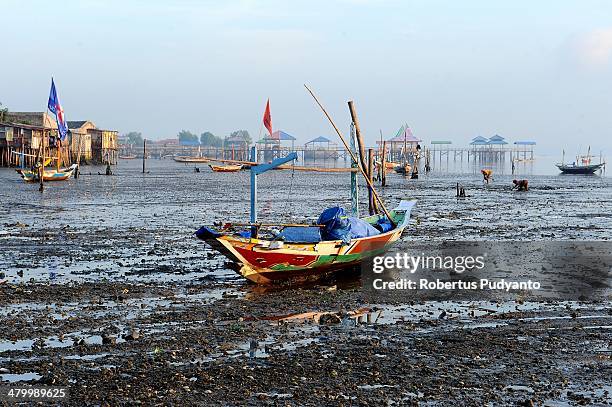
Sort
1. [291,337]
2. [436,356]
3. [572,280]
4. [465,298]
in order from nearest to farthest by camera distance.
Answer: [436,356] → [291,337] → [465,298] → [572,280]

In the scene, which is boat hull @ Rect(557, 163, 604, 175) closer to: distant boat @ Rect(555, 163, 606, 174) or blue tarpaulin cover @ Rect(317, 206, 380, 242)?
distant boat @ Rect(555, 163, 606, 174)

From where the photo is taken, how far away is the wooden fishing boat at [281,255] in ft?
47.4

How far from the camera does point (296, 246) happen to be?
1509cm

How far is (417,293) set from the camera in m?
14.4

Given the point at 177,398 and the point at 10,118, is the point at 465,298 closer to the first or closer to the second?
the point at 177,398

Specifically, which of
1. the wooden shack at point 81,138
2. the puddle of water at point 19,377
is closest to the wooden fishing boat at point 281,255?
the puddle of water at point 19,377

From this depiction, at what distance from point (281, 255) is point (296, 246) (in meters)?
0.44

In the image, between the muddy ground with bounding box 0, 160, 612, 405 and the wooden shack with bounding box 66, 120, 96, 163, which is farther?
the wooden shack with bounding box 66, 120, 96, 163

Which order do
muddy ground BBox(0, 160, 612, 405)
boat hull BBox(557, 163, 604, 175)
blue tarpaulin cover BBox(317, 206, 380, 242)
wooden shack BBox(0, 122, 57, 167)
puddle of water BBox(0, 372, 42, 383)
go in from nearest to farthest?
muddy ground BBox(0, 160, 612, 405) → puddle of water BBox(0, 372, 42, 383) → blue tarpaulin cover BBox(317, 206, 380, 242) → wooden shack BBox(0, 122, 57, 167) → boat hull BBox(557, 163, 604, 175)

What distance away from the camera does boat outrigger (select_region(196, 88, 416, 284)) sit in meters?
14.5

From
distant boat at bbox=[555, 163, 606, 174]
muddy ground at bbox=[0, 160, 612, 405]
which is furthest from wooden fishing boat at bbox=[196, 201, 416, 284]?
distant boat at bbox=[555, 163, 606, 174]

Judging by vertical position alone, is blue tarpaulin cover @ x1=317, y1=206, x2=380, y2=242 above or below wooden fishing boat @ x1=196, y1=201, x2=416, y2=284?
above

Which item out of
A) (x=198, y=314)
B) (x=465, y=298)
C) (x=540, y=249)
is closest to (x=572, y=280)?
(x=465, y=298)

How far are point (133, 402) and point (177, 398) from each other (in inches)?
17.0
